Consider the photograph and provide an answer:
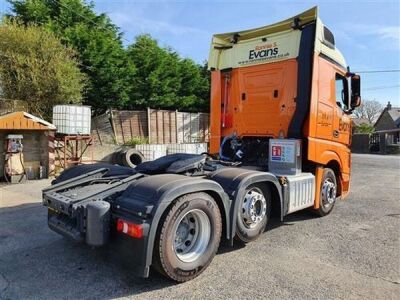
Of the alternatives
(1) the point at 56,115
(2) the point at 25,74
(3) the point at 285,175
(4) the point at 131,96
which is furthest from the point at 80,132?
(3) the point at 285,175

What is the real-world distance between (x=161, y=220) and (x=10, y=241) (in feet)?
8.91

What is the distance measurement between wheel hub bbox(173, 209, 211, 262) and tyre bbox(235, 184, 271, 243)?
1.94 feet

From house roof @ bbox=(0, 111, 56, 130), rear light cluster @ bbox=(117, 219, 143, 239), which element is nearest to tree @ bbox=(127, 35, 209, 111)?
house roof @ bbox=(0, 111, 56, 130)

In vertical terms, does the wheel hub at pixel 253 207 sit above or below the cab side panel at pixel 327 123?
below

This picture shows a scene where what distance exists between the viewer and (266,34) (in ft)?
21.7

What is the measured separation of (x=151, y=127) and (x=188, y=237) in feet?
43.0

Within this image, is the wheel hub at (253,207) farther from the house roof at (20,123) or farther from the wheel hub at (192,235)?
the house roof at (20,123)

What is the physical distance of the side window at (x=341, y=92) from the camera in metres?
6.92

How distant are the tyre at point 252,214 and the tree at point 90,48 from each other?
12078mm

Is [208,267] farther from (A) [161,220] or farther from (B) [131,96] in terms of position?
(B) [131,96]

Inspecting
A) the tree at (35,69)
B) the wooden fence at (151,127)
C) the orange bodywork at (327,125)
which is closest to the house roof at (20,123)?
the tree at (35,69)

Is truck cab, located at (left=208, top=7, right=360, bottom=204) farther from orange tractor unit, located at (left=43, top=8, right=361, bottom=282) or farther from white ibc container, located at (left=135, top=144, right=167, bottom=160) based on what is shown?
white ibc container, located at (left=135, top=144, right=167, bottom=160)

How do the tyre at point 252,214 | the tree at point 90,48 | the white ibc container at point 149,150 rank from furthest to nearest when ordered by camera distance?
the tree at point 90,48, the white ibc container at point 149,150, the tyre at point 252,214

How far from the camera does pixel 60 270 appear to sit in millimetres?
4035
